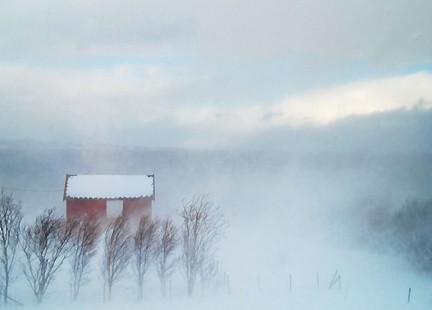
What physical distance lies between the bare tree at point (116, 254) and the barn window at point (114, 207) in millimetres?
5505

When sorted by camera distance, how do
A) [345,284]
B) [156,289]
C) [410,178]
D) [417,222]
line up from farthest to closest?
[410,178] → [417,222] → [345,284] → [156,289]

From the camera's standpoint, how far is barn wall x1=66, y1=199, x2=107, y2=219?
19.2 m

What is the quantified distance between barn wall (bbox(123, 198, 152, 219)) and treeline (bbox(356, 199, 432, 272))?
13152 mm

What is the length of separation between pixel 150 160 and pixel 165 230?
47.8m

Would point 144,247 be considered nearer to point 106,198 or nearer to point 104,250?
point 104,250

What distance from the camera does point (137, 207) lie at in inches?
779

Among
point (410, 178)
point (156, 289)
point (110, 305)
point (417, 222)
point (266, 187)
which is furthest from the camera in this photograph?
point (266, 187)

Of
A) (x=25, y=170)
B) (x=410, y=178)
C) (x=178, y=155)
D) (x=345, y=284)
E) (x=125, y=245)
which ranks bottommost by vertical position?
(x=345, y=284)

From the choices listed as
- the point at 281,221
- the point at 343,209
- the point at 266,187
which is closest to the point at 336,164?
the point at 266,187

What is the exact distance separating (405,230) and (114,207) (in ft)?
52.0

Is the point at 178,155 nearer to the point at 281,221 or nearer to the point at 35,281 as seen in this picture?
the point at 281,221

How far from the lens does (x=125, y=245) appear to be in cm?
1384

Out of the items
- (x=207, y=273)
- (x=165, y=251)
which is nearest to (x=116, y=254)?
(x=165, y=251)

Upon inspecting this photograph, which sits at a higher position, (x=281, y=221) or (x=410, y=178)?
(x=410, y=178)
